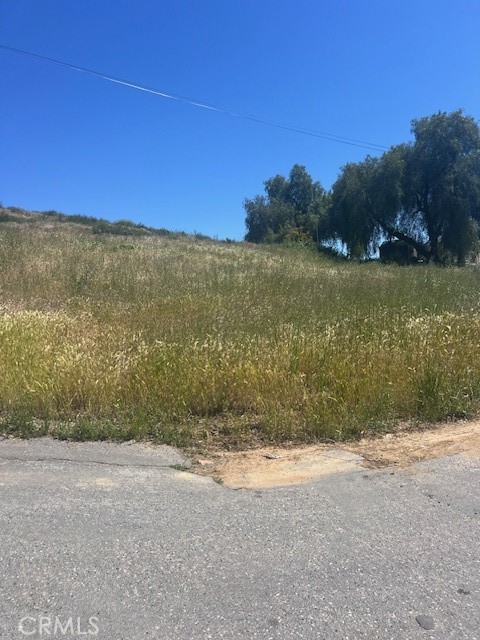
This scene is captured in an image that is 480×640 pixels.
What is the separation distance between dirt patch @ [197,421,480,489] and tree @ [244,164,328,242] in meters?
66.9

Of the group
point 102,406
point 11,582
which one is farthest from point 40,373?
point 11,582

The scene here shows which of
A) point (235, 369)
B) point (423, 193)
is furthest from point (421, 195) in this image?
point (235, 369)

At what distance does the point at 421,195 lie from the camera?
37.8 m

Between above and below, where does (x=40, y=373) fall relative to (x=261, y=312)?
below

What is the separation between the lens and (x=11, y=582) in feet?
8.64

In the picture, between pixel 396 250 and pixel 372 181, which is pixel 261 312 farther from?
pixel 396 250

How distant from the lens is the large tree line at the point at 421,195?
3556 centimetres

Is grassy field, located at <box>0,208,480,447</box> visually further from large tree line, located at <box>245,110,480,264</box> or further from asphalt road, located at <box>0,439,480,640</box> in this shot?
large tree line, located at <box>245,110,480,264</box>

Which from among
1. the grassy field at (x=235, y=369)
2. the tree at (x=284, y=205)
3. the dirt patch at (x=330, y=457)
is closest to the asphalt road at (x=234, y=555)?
the dirt patch at (x=330, y=457)

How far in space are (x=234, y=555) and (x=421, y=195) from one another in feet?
128

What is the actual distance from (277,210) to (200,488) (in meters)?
74.9

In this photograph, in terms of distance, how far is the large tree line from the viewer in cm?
3556

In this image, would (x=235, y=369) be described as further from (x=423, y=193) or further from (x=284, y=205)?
(x=284, y=205)

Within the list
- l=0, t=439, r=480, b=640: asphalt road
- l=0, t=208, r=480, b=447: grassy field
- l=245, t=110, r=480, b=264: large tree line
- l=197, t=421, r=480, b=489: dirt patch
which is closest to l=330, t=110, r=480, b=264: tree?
l=245, t=110, r=480, b=264: large tree line
